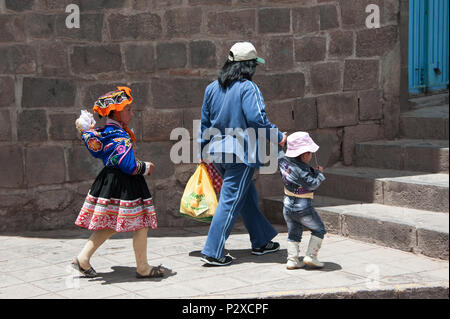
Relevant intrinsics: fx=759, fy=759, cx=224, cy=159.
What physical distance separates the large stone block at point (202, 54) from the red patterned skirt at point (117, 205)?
2243 millimetres

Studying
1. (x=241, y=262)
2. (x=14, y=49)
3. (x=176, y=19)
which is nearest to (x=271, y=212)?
(x=241, y=262)

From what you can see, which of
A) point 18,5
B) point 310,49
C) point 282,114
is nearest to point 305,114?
point 282,114

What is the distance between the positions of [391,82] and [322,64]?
92 centimetres

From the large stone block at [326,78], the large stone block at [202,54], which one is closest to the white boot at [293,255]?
the large stone block at [202,54]

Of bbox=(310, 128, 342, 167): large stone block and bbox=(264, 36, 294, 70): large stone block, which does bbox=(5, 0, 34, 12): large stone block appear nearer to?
bbox=(264, 36, 294, 70): large stone block

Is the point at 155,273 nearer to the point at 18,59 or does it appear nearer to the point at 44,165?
the point at 44,165

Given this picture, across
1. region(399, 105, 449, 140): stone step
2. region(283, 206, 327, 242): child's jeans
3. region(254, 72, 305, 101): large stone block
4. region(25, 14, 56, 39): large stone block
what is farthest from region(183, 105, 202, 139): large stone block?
region(399, 105, 449, 140): stone step

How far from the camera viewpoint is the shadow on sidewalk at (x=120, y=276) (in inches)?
220

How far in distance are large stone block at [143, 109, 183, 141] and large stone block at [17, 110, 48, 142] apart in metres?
0.97

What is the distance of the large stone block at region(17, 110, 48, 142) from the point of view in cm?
723

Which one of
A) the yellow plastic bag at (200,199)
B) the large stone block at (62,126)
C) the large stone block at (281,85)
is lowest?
the yellow plastic bag at (200,199)

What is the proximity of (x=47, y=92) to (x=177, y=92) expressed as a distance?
1.25 m

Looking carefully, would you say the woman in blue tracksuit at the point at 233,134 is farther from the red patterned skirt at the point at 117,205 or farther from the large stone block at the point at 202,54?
the large stone block at the point at 202,54

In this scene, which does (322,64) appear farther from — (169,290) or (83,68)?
(169,290)
